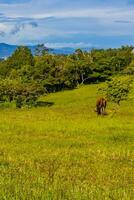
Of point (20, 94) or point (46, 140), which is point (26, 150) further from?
point (20, 94)

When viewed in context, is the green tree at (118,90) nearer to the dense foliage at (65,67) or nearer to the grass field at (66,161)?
the grass field at (66,161)

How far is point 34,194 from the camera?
773cm

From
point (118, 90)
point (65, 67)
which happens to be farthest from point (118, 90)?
point (65, 67)

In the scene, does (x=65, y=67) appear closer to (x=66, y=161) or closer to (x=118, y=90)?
(x=118, y=90)

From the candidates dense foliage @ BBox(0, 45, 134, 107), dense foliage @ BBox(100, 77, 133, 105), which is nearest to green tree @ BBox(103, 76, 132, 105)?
dense foliage @ BBox(100, 77, 133, 105)

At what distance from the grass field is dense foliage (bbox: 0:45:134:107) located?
66.3m

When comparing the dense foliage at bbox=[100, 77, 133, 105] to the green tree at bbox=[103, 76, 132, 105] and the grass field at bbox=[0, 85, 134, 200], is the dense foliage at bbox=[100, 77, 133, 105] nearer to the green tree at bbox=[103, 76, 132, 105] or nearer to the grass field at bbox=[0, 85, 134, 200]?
the green tree at bbox=[103, 76, 132, 105]

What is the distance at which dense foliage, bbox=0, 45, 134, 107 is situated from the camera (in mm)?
101750

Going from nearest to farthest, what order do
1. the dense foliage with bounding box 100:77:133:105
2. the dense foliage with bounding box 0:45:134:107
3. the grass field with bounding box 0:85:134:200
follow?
the grass field with bounding box 0:85:134:200 → the dense foliage with bounding box 100:77:133:105 → the dense foliage with bounding box 0:45:134:107

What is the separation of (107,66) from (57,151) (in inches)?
3661

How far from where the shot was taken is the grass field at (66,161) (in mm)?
Result: 8383

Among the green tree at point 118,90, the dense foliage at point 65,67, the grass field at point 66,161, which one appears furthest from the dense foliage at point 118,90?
the dense foliage at point 65,67

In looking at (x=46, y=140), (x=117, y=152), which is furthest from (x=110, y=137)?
(x=117, y=152)

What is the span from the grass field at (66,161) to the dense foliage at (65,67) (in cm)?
6628
